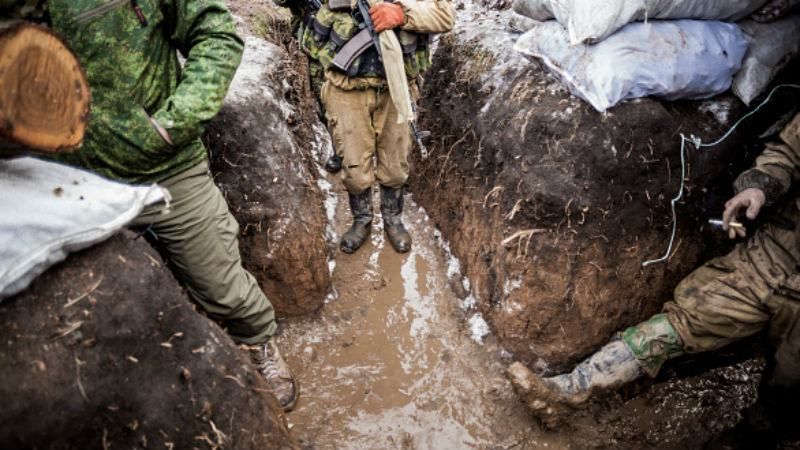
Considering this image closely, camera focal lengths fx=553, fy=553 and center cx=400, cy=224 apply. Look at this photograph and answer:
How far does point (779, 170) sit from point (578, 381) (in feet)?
5.46

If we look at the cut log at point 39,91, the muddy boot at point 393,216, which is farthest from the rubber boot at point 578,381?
the cut log at point 39,91

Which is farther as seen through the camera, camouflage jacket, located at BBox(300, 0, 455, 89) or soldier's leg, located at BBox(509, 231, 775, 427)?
camouflage jacket, located at BBox(300, 0, 455, 89)

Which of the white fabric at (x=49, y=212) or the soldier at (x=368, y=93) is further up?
the white fabric at (x=49, y=212)

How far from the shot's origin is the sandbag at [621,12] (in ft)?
10.6

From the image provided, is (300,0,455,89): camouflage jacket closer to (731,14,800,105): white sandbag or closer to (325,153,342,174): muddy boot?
(325,153,342,174): muddy boot

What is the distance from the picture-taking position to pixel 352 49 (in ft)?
12.5

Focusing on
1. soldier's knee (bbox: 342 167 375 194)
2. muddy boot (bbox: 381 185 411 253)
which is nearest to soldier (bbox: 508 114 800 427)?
muddy boot (bbox: 381 185 411 253)

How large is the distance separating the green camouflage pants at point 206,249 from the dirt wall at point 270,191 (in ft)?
2.05

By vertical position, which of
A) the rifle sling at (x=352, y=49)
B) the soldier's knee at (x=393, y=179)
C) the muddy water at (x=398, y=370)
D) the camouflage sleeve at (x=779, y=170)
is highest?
the rifle sling at (x=352, y=49)

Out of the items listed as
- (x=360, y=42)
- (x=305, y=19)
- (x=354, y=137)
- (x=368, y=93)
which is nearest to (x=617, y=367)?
(x=354, y=137)

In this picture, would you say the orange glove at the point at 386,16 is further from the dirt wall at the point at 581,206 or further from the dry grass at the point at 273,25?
the dry grass at the point at 273,25

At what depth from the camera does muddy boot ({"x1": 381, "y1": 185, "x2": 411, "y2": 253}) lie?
15.0 ft

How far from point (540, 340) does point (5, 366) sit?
2897 mm

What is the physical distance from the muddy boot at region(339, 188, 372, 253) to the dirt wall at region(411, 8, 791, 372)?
1.04 meters
